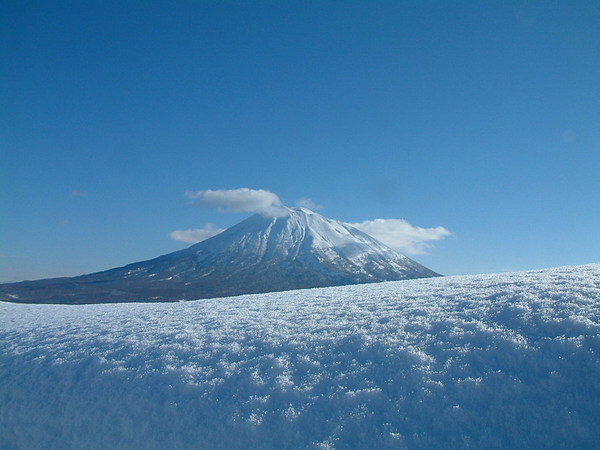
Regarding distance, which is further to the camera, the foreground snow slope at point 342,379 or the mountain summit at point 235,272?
the mountain summit at point 235,272

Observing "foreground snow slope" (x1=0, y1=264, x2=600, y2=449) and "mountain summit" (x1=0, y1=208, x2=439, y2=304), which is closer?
"foreground snow slope" (x1=0, y1=264, x2=600, y2=449)

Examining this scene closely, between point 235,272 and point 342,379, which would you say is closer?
point 342,379

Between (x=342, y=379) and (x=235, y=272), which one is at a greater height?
(x=235, y=272)

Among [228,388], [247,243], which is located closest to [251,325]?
[228,388]

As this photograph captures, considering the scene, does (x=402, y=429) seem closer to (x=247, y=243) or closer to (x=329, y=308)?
(x=329, y=308)

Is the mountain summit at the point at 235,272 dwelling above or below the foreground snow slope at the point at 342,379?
above

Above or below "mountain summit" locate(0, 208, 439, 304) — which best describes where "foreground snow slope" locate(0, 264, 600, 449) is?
below
